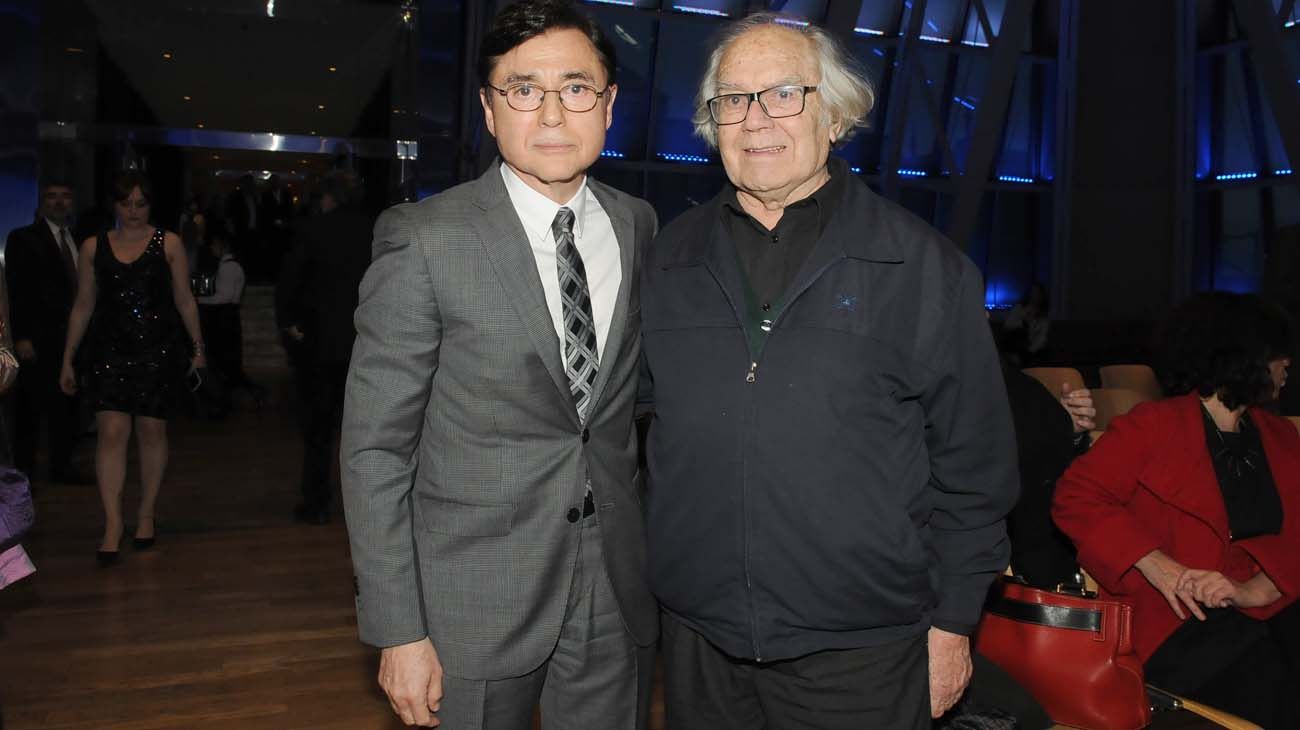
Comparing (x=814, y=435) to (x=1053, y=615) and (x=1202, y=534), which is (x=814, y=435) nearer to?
(x=1053, y=615)

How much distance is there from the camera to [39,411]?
6863 mm

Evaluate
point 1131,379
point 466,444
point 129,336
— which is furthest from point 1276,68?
point 466,444

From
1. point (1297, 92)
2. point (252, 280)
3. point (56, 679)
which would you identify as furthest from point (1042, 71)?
point (56, 679)

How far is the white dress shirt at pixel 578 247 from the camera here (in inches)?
70.7

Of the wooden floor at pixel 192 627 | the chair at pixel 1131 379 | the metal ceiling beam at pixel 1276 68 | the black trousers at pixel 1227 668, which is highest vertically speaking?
the metal ceiling beam at pixel 1276 68

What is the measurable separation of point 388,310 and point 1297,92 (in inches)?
496

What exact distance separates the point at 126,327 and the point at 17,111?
393cm

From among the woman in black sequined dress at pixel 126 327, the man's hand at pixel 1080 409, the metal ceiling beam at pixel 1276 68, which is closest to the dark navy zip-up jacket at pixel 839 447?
the man's hand at pixel 1080 409

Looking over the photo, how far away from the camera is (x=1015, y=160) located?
56.4ft

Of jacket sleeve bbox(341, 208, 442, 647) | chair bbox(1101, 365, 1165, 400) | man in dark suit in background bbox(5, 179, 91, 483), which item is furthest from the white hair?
man in dark suit in background bbox(5, 179, 91, 483)

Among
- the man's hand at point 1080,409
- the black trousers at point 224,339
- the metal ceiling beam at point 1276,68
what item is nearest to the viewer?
the man's hand at point 1080,409

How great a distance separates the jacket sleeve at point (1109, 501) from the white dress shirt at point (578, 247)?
1.38 metres

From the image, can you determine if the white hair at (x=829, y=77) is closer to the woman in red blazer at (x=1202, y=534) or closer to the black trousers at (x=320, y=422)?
the woman in red blazer at (x=1202, y=534)

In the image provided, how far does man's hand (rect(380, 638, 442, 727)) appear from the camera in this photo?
171 centimetres
